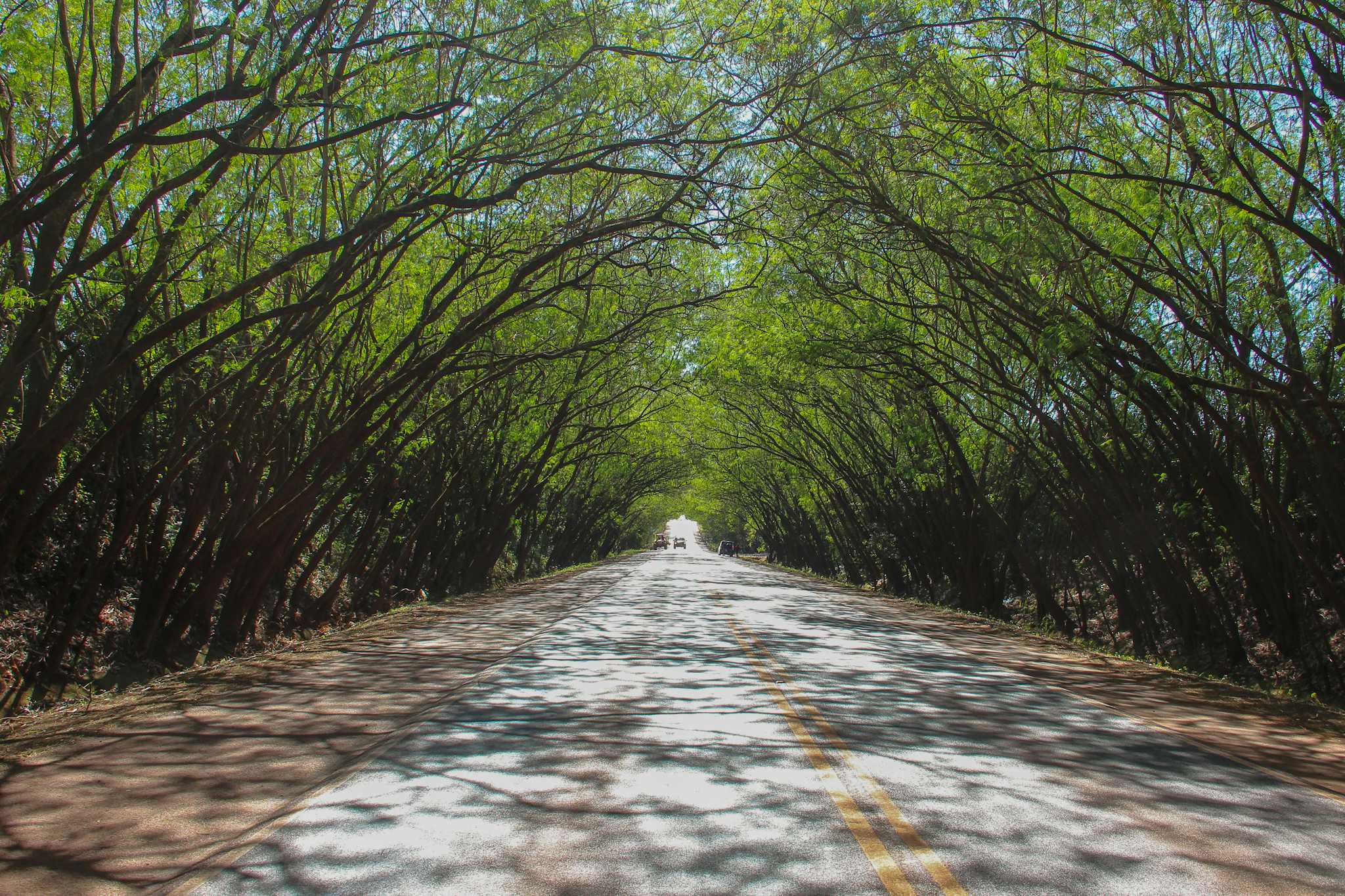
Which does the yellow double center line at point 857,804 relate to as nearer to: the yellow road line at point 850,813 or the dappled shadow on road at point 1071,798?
the yellow road line at point 850,813

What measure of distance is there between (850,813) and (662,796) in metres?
1.10

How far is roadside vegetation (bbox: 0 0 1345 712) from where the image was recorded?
31.4 ft

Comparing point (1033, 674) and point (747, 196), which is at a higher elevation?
point (747, 196)

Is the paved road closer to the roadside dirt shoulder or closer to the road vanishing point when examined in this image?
the road vanishing point

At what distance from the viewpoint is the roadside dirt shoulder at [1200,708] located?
7.36 metres

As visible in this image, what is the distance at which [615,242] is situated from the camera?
2028 cm

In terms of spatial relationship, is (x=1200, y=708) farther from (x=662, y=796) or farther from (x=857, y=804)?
(x=662, y=796)

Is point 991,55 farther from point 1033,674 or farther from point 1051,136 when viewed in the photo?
point 1033,674

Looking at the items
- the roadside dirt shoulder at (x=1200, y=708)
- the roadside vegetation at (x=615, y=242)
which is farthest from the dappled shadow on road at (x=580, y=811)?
the roadside vegetation at (x=615, y=242)

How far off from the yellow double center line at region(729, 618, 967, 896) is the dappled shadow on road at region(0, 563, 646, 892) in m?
3.08

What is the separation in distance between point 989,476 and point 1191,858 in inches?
877

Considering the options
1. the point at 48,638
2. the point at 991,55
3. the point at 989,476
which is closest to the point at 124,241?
the point at 48,638

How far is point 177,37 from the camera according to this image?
27.0 feet

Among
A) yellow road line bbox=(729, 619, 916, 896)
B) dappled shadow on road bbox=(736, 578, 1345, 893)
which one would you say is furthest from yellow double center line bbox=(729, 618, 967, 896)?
dappled shadow on road bbox=(736, 578, 1345, 893)
